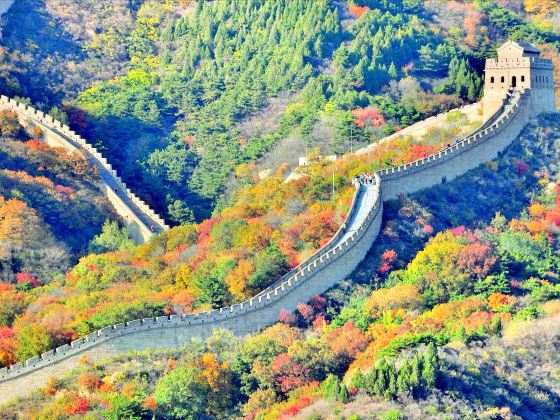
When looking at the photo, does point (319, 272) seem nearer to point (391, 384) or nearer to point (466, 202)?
point (391, 384)

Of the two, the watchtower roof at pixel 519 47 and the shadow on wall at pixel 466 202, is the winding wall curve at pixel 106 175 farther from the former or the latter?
the watchtower roof at pixel 519 47

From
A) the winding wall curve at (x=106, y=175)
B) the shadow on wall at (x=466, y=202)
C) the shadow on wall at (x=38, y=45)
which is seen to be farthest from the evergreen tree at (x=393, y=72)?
the shadow on wall at (x=38, y=45)

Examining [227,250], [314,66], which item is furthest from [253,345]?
[314,66]

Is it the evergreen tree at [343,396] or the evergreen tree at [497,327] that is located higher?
the evergreen tree at [497,327]

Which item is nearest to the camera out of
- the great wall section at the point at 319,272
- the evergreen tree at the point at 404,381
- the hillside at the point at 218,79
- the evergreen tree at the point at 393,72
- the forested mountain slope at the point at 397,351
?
the evergreen tree at the point at 404,381

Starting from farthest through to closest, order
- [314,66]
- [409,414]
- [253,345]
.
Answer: [314,66] < [253,345] < [409,414]

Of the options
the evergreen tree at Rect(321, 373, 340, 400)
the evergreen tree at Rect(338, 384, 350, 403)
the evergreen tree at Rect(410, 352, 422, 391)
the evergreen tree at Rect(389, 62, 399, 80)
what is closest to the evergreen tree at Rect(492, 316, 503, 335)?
the evergreen tree at Rect(410, 352, 422, 391)

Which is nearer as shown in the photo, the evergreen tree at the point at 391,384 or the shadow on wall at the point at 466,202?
the evergreen tree at the point at 391,384

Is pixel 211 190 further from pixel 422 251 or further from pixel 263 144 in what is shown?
pixel 422 251
